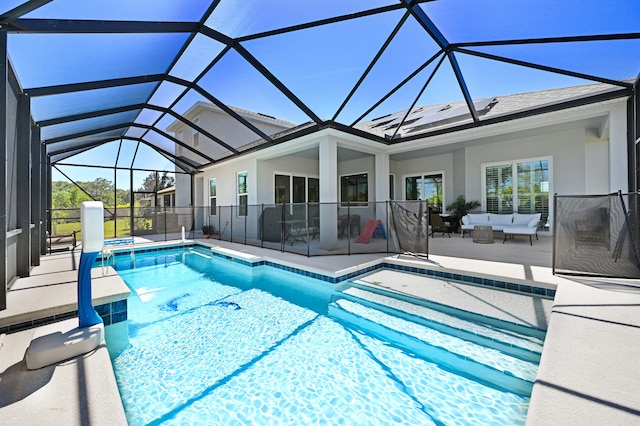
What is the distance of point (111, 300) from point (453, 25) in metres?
6.16

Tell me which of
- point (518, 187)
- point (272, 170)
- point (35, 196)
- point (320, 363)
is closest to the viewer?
point (320, 363)

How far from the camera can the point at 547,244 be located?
7.31m

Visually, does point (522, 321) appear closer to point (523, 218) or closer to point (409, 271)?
point (409, 271)

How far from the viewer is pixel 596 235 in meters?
4.53

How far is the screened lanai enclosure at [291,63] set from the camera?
3.39m

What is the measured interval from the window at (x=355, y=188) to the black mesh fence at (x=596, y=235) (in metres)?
6.65

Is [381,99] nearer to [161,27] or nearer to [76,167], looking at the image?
[161,27]

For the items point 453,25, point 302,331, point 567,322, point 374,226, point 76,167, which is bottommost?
point 302,331

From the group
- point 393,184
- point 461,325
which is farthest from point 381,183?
point 461,325

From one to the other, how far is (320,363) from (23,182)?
16.4 feet

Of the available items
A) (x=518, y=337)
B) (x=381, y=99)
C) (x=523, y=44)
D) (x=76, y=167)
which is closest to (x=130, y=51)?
(x=381, y=99)

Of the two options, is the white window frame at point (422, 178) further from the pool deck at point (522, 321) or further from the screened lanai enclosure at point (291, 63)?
the pool deck at point (522, 321)

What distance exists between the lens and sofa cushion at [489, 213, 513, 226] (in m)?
8.25

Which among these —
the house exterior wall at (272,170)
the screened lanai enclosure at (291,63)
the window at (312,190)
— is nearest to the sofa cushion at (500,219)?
the screened lanai enclosure at (291,63)
